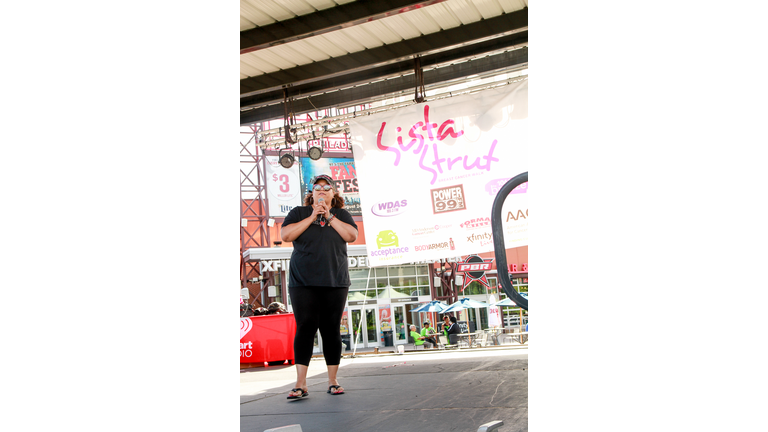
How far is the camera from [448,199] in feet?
12.9

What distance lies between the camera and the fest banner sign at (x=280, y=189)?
20.9 meters

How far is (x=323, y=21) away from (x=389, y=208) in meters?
1.55

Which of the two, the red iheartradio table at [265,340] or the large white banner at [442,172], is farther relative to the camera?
the red iheartradio table at [265,340]

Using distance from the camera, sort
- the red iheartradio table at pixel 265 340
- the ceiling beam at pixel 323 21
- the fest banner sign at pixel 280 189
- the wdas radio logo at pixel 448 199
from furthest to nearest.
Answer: the fest banner sign at pixel 280 189 → the red iheartradio table at pixel 265 340 → the wdas radio logo at pixel 448 199 → the ceiling beam at pixel 323 21

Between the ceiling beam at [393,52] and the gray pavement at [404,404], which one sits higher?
the ceiling beam at [393,52]

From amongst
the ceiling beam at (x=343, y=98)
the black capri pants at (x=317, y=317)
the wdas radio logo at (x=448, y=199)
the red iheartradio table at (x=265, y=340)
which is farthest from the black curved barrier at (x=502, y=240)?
the red iheartradio table at (x=265, y=340)

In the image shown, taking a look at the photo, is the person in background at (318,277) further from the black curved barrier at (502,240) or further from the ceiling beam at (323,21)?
the black curved barrier at (502,240)

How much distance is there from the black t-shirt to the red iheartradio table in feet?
14.1

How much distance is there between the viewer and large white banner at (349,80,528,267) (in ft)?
12.4

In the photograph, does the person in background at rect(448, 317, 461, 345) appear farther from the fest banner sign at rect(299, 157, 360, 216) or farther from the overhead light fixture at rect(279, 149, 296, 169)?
the fest banner sign at rect(299, 157, 360, 216)

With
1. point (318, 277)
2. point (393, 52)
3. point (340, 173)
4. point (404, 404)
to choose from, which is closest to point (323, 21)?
point (393, 52)

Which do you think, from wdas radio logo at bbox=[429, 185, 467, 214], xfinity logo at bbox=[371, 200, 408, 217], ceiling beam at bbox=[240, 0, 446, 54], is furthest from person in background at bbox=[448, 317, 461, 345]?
ceiling beam at bbox=[240, 0, 446, 54]
